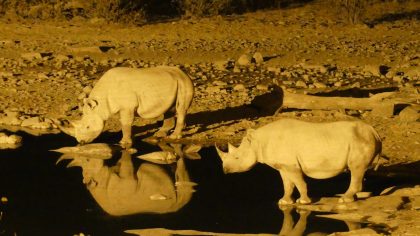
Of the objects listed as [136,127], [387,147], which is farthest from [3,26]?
[387,147]

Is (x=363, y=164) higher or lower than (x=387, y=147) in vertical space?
higher

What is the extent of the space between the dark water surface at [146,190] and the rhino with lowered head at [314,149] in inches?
17.7

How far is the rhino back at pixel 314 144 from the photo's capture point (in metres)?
10.7

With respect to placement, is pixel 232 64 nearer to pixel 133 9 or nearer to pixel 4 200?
pixel 133 9

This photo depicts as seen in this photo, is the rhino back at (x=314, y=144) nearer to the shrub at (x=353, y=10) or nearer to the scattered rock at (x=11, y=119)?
the scattered rock at (x=11, y=119)

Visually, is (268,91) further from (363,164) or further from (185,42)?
(363,164)

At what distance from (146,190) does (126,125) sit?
8.31 feet

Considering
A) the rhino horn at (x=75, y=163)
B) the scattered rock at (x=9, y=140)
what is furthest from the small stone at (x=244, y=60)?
the rhino horn at (x=75, y=163)

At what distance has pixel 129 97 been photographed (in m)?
14.3

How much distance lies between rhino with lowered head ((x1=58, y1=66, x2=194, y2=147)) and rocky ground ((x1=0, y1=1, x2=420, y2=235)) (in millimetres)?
763

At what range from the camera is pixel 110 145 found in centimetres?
1423

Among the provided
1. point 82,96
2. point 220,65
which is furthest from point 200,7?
point 82,96

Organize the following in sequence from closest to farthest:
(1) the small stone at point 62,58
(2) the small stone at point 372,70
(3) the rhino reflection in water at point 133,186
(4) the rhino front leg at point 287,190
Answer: (4) the rhino front leg at point 287,190 < (3) the rhino reflection in water at point 133,186 < (2) the small stone at point 372,70 < (1) the small stone at point 62,58

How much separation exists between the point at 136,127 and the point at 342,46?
805cm
